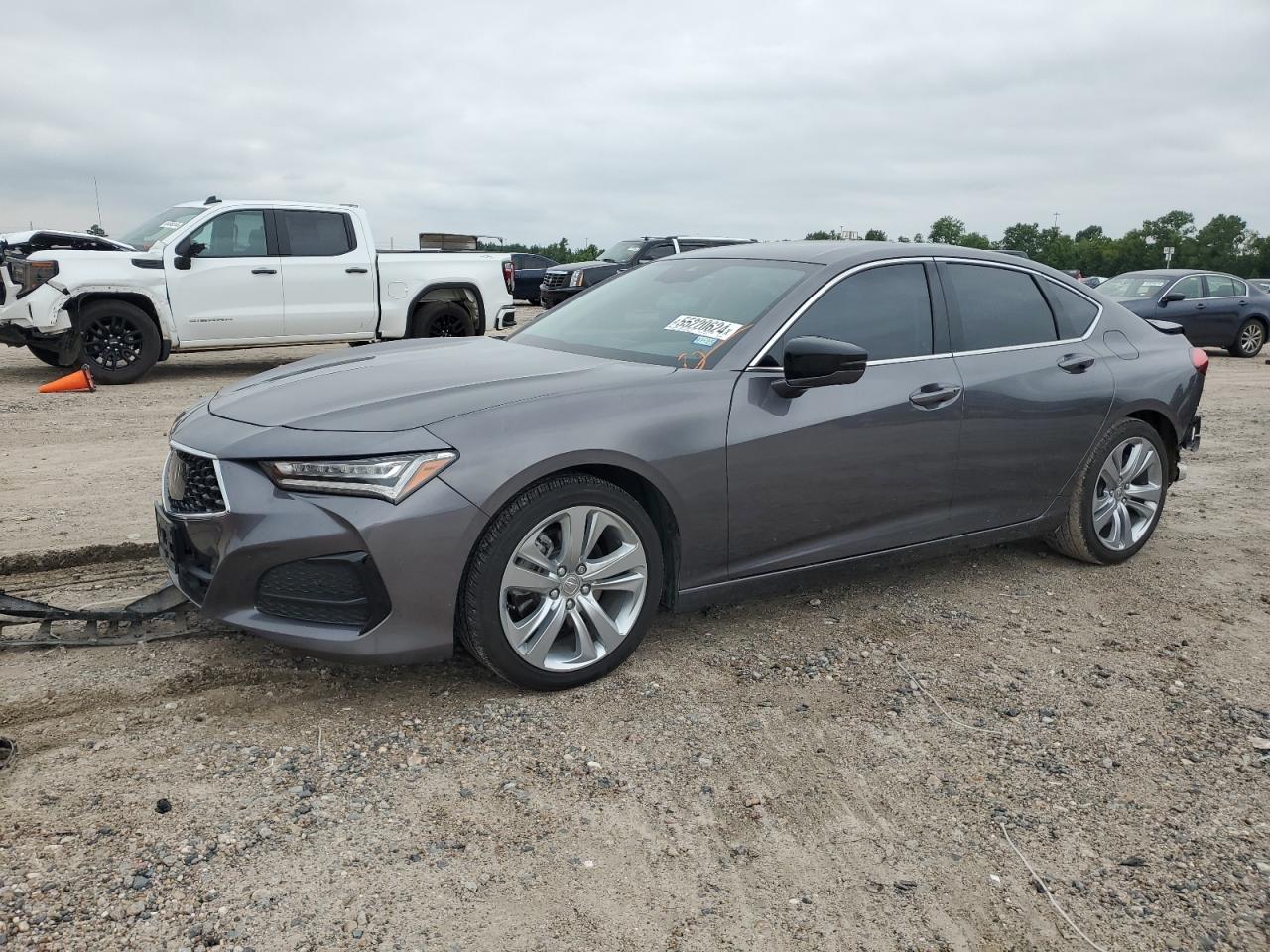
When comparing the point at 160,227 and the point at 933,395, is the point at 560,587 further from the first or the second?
the point at 160,227

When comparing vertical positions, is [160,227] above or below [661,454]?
above

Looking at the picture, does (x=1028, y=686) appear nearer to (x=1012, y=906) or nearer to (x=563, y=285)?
(x=1012, y=906)

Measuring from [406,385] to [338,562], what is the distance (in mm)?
784

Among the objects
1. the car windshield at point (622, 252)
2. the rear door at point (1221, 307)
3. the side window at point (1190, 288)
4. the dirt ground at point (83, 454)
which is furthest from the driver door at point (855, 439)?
the car windshield at point (622, 252)

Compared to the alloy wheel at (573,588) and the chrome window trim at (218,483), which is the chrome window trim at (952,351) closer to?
the alloy wheel at (573,588)

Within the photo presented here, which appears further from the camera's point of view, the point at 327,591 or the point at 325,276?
the point at 325,276

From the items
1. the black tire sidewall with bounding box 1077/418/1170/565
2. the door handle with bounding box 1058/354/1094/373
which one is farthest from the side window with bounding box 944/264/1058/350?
the black tire sidewall with bounding box 1077/418/1170/565

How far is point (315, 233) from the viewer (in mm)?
11914

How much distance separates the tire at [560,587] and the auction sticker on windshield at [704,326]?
0.83m

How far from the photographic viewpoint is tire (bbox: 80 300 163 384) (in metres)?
10.9

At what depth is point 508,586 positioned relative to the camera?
11.0 feet

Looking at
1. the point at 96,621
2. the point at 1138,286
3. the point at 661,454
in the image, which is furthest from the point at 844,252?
the point at 1138,286

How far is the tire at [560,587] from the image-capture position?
3324 mm

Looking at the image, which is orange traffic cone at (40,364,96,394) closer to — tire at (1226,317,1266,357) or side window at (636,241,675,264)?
side window at (636,241,675,264)
